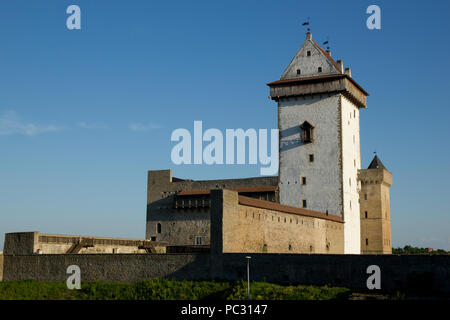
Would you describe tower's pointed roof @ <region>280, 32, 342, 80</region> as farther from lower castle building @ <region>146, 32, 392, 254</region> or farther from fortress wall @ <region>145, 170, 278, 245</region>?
fortress wall @ <region>145, 170, 278, 245</region>

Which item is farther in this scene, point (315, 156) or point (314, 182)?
point (315, 156)

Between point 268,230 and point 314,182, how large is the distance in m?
12.0

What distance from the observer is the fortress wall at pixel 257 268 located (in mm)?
27422

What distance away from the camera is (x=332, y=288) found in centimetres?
2875

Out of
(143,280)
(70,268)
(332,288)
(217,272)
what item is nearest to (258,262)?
(217,272)

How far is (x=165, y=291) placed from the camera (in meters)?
30.9

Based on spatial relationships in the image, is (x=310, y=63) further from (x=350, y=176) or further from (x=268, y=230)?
(x=268, y=230)

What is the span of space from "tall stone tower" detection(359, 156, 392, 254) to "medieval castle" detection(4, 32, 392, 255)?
0.28 feet

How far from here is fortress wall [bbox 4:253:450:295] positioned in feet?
90.0

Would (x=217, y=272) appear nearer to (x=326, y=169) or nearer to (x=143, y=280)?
(x=143, y=280)

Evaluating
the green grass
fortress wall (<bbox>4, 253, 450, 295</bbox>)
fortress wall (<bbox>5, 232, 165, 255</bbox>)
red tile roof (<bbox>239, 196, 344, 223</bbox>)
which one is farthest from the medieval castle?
the green grass

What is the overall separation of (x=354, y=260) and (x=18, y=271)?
71.3 ft

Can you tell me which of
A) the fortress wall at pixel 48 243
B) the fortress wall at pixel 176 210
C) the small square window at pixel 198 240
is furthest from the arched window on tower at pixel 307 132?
the fortress wall at pixel 48 243

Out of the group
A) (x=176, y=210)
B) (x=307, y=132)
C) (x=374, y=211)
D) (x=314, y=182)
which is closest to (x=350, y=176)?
(x=314, y=182)
